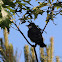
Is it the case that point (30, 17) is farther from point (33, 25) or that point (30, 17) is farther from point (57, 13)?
point (57, 13)

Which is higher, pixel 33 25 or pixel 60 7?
pixel 60 7

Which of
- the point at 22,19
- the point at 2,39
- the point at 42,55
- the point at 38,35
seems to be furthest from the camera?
the point at 2,39

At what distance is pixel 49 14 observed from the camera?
5.46 ft

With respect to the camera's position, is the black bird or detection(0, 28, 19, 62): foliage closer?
the black bird

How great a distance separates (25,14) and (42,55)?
15.5 feet

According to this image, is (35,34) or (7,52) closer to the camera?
(35,34)

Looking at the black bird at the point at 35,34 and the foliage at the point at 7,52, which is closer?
the black bird at the point at 35,34

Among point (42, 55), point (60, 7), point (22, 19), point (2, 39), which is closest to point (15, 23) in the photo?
point (22, 19)

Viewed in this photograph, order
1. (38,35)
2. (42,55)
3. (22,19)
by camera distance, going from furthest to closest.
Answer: (42,55) → (22,19) → (38,35)

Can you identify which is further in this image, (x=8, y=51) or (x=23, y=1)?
(x=8, y=51)

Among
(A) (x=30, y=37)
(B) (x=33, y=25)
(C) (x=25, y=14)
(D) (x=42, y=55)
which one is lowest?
(D) (x=42, y=55)

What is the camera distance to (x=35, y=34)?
1.59 metres

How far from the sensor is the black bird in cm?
157

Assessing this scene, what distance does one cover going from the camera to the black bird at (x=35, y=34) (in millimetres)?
1568
